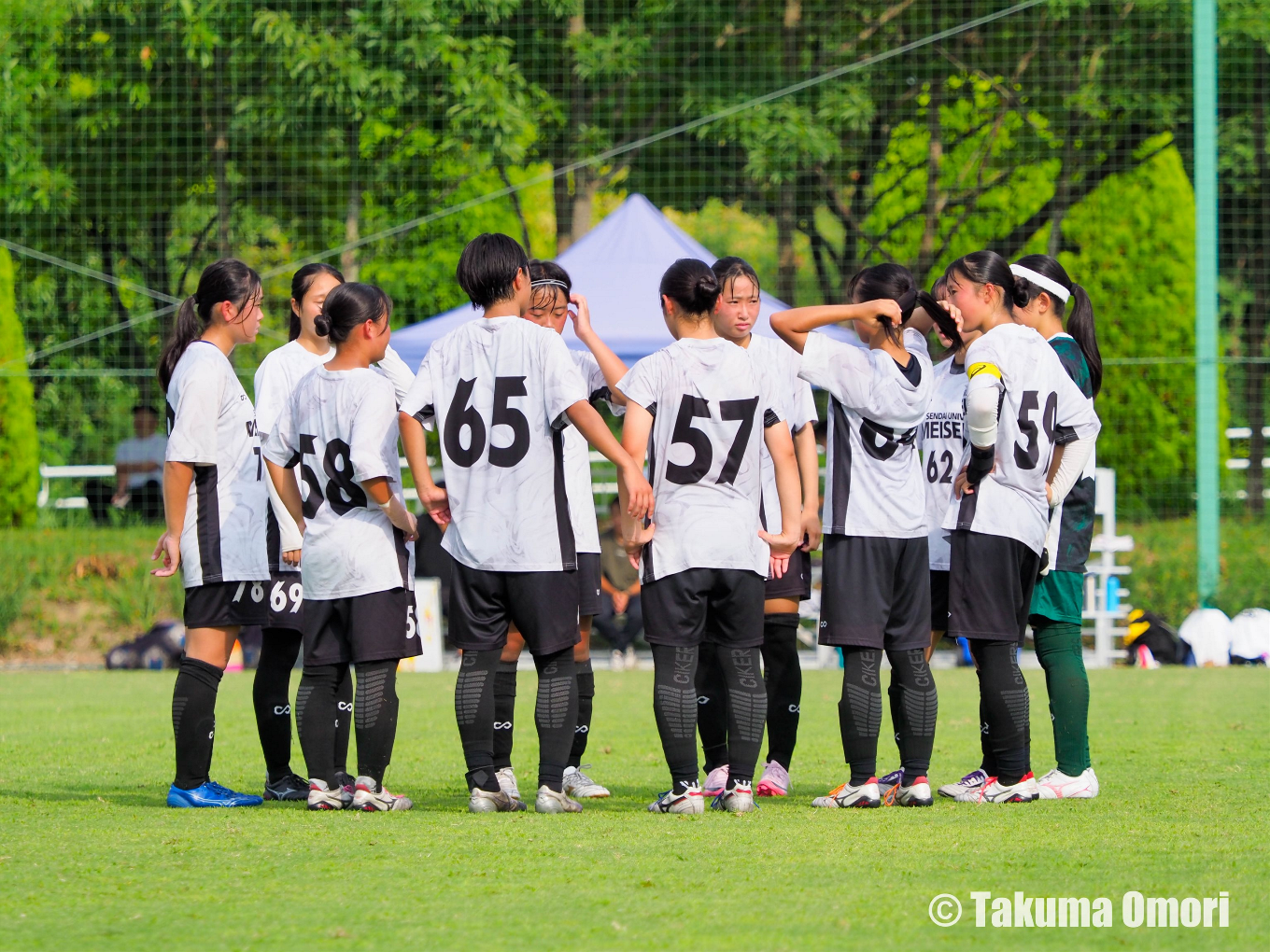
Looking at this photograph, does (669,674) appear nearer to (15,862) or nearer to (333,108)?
(15,862)

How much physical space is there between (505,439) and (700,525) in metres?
0.67

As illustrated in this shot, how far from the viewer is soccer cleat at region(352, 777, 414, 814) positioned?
500cm

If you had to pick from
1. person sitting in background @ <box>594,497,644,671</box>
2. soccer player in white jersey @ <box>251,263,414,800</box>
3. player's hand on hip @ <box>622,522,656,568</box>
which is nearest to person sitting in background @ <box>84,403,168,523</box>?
person sitting in background @ <box>594,497,644,671</box>

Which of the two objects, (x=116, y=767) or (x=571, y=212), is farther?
(x=571, y=212)

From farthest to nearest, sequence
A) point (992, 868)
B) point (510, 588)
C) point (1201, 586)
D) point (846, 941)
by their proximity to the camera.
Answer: point (1201, 586) < point (510, 588) < point (992, 868) < point (846, 941)

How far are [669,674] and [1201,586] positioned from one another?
8495mm

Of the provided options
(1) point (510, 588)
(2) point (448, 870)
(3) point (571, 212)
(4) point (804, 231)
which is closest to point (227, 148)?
(3) point (571, 212)

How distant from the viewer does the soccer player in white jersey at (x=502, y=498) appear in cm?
487

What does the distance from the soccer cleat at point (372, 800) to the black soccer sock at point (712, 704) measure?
1.11m

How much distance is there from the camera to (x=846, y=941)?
316cm

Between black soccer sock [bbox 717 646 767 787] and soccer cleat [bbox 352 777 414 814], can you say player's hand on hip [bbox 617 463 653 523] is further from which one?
soccer cleat [bbox 352 777 414 814]

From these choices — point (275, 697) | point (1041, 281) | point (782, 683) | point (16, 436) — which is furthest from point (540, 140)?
point (275, 697)

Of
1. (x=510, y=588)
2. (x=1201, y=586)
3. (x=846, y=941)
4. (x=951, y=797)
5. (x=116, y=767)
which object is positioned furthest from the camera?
(x=1201, y=586)

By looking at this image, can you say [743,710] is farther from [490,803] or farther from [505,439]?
[505,439]
